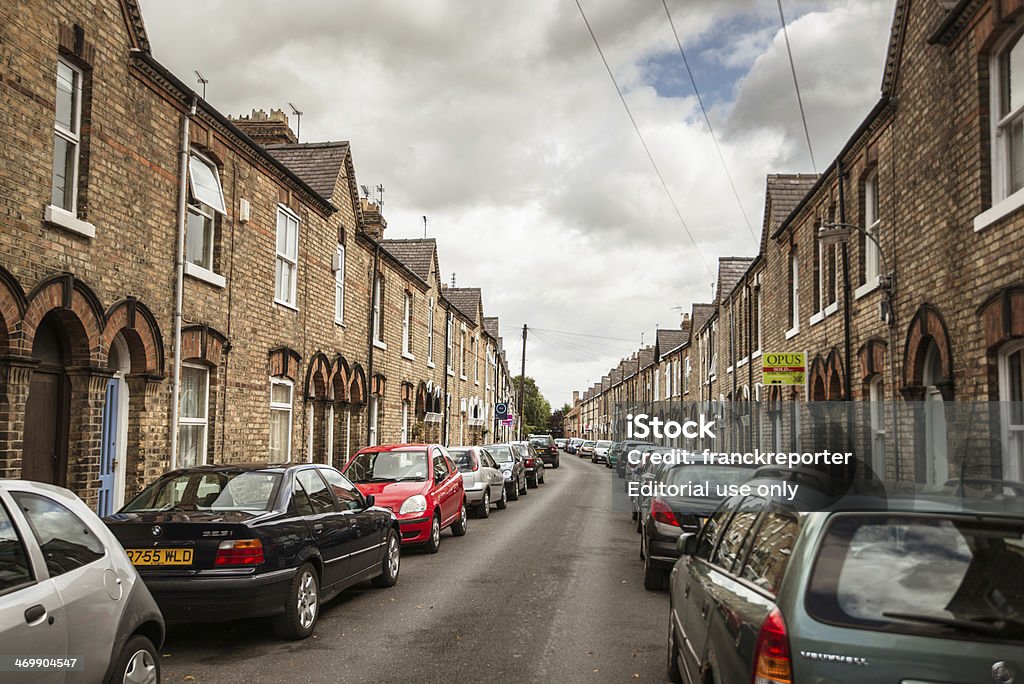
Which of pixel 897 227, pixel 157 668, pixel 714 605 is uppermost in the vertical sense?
pixel 897 227

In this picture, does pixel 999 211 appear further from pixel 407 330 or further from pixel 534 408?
pixel 534 408

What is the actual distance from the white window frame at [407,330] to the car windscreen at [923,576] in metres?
23.2

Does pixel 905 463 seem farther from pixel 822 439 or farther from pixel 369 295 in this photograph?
pixel 369 295

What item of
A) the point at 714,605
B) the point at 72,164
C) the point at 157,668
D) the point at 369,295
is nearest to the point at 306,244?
the point at 369,295

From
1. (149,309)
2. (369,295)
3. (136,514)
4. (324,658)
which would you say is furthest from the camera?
(369,295)

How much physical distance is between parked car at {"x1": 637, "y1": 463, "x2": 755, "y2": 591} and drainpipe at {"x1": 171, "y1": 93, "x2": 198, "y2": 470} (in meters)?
6.71

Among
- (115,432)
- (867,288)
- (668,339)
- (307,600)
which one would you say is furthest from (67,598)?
(668,339)

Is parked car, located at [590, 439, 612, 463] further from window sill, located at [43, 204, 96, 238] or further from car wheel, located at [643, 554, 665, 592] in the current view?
window sill, located at [43, 204, 96, 238]

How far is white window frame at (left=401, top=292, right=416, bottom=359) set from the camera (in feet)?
86.6

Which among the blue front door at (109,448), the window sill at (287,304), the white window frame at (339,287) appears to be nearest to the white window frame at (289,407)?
the window sill at (287,304)

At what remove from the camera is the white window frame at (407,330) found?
86.6 feet

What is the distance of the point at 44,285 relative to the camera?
9.22 meters

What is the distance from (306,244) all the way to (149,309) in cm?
645

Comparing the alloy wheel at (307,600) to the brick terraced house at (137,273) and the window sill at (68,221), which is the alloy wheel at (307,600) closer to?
the brick terraced house at (137,273)
